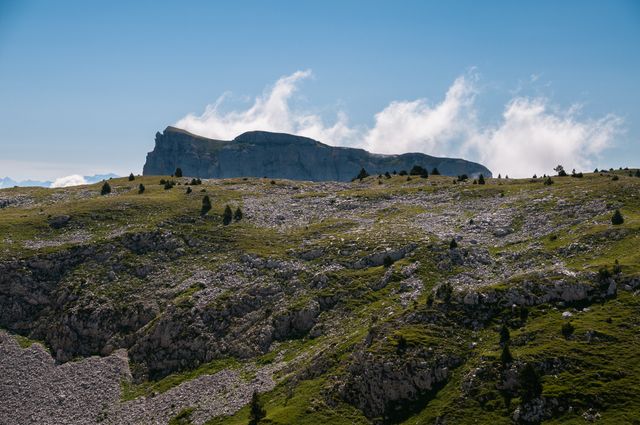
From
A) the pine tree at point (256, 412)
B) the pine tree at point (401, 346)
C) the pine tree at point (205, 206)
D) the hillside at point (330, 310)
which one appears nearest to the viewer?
the hillside at point (330, 310)

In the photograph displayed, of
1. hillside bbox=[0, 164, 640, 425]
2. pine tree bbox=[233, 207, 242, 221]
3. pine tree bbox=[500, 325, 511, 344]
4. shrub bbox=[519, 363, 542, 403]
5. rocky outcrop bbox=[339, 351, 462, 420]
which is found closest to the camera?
shrub bbox=[519, 363, 542, 403]

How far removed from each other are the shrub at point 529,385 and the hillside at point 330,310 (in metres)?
0.13

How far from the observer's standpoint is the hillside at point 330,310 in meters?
54.9

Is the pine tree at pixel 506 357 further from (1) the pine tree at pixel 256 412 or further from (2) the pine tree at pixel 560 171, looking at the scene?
(2) the pine tree at pixel 560 171

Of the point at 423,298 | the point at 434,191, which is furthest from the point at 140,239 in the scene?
the point at 434,191

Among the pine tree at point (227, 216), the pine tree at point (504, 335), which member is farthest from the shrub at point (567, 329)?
the pine tree at point (227, 216)

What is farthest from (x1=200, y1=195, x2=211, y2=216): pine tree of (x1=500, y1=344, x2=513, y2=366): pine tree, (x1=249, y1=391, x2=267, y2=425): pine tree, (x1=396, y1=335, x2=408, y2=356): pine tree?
(x1=500, y1=344, x2=513, y2=366): pine tree

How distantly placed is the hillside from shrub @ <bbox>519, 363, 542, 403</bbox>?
0.44 feet

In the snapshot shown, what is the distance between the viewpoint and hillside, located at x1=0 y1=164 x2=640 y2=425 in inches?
2160

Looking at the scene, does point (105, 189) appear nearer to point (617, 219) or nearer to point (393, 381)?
point (393, 381)

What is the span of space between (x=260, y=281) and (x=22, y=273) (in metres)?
38.6

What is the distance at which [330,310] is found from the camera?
76.8 m

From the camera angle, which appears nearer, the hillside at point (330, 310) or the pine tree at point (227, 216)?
the hillside at point (330, 310)

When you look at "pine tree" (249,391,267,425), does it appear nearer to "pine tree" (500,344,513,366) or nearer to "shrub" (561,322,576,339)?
"pine tree" (500,344,513,366)
